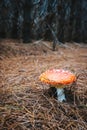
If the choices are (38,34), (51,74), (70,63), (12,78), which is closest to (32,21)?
(38,34)

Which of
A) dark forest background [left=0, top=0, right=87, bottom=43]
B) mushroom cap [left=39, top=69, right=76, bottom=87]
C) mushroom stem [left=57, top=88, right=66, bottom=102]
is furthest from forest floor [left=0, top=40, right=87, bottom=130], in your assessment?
dark forest background [left=0, top=0, right=87, bottom=43]

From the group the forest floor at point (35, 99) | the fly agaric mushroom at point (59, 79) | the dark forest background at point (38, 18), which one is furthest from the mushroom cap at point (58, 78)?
the dark forest background at point (38, 18)

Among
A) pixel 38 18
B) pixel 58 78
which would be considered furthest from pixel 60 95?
pixel 38 18

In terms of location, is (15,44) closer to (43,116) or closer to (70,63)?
(70,63)

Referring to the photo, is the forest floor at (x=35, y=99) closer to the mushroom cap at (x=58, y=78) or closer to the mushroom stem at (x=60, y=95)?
the mushroom stem at (x=60, y=95)

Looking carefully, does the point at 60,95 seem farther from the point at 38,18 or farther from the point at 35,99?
the point at 38,18

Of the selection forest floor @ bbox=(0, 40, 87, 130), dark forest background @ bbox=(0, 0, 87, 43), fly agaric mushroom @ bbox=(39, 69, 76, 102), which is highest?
dark forest background @ bbox=(0, 0, 87, 43)

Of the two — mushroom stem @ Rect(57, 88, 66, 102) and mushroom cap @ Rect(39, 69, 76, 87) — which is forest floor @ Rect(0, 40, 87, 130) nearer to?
mushroom stem @ Rect(57, 88, 66, 102)
